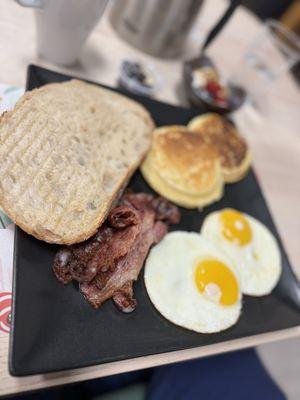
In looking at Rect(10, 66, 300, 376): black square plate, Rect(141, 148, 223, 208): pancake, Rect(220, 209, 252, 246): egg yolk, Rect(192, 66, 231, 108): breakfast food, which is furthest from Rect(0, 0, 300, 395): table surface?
Rect(141, 148, 223, 208): pancake

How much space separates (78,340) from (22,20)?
1.68 m

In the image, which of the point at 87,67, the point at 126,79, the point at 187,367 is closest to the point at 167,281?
the point at 187,367

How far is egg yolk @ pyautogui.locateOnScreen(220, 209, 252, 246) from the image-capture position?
162 cm

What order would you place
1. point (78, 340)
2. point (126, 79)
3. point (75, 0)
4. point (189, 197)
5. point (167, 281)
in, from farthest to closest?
point (126, 79) → point (189, 197) → point (75, 0) → point (167, 281) → point (78, 340)

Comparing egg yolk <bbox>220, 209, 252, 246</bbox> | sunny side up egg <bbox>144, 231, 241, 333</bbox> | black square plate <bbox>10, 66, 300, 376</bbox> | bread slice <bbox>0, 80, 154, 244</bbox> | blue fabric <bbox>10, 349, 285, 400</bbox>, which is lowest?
blue fabric <bbox>10, 349, 285, 400</bbox>

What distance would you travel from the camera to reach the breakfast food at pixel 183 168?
1608 millimetres

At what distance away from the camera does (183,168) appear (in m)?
1.65

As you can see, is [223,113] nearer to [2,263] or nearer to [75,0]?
[75,0]

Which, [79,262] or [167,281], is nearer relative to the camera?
[79,262]

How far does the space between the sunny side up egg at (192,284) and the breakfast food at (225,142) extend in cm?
52

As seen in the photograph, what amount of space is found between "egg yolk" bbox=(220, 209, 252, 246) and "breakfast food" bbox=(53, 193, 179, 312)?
1.22 feet

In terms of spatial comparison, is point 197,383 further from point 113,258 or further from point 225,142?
point 225,142

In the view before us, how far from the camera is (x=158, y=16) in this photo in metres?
1.99

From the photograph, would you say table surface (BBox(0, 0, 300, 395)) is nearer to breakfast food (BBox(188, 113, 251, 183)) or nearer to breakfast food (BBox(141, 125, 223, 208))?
breakfast food (BBox(188, 113, 251, 183))
